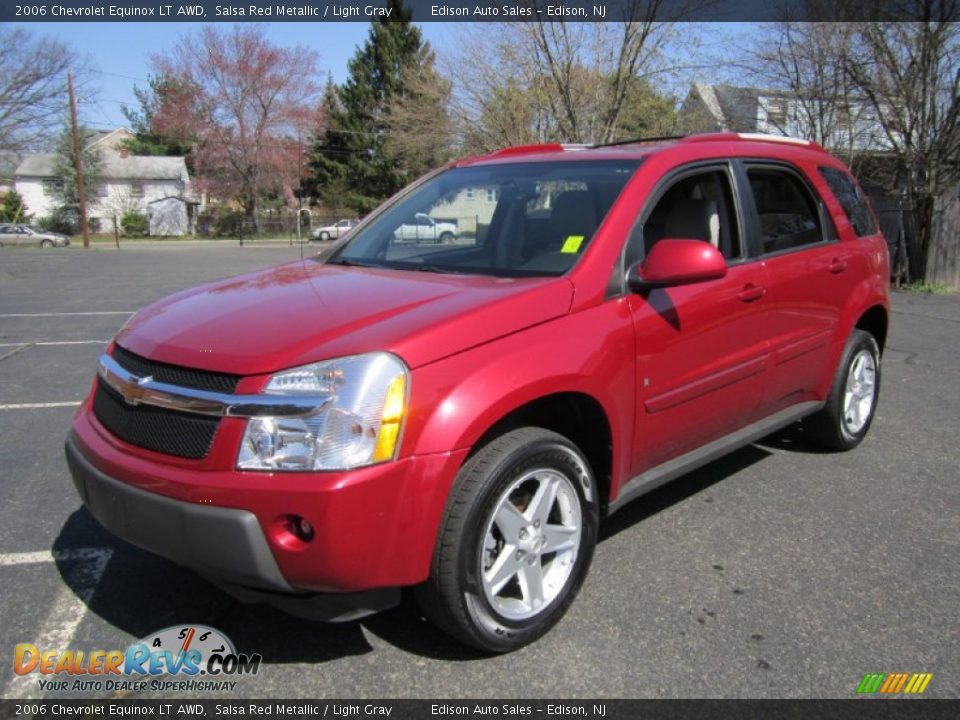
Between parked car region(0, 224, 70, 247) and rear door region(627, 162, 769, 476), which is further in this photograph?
parked car region(0, 224, 70, 247)

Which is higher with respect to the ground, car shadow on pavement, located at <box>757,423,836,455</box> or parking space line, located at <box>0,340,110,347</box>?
parking space line, located at <box>0,340,110,347</box>

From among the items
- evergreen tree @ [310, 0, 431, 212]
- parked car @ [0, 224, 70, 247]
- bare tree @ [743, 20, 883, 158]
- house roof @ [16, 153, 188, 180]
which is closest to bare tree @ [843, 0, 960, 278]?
bare tree @ [743, 20, 883, 158]

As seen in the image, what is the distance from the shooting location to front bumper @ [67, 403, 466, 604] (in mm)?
2254

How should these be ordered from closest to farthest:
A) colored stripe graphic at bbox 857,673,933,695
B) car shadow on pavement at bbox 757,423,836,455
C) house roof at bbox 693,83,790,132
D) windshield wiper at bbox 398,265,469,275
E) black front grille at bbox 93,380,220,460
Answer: black front grille at bbox 93,380,220,460 < colored stripe graphic at bbox 857,673,933,695 < windshield wiper at bbox 398,265,469,275 < car shadow on pavement at bbox 757,423,836,455 < house roof at bbox 693,83,790,132

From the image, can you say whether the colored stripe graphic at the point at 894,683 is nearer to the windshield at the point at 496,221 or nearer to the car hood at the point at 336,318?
the car hood at the point at 336,318

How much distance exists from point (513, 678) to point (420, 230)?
7.54 feet

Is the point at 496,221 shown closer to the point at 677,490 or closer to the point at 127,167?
the point at 677,490

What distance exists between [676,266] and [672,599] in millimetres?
1321

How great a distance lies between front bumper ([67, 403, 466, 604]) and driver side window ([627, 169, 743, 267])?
1.81 metres

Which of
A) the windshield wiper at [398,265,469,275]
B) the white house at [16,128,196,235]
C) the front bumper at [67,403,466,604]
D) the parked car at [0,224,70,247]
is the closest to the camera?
the front bumper at [67,403,466,604]

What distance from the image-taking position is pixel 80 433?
9.45 ft

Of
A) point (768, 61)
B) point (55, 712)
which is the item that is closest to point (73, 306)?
point (55, 712)

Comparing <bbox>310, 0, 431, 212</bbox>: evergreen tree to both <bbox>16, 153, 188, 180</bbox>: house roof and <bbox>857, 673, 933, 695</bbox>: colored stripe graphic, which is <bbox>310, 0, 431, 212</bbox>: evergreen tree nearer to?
<bbox>16, 153, 188, 180</bbox>: house roof

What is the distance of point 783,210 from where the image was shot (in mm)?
4164
